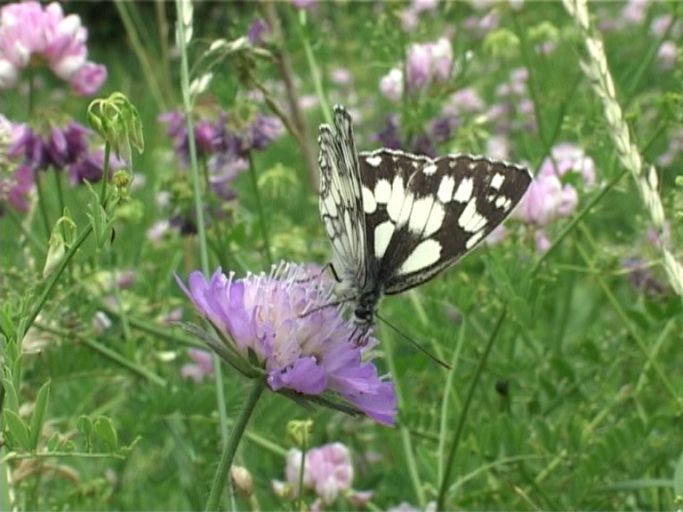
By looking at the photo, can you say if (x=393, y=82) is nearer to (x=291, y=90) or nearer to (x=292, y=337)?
(x=291, y=90)

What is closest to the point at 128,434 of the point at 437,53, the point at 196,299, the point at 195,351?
the point at 195,351

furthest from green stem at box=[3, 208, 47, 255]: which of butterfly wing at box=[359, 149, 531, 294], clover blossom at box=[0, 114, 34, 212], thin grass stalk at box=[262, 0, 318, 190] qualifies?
butterfly wing at box=[359, 149, 531, 294]

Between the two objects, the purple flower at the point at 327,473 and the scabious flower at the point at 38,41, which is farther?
the scabious flower at the point at 38,41

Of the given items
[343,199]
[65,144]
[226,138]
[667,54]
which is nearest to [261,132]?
[226,138]

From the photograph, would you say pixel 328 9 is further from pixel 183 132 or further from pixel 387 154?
pixel 387 154

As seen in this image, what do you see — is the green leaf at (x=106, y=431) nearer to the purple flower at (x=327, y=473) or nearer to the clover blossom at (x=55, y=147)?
the purple flower at (x=327, y=473)

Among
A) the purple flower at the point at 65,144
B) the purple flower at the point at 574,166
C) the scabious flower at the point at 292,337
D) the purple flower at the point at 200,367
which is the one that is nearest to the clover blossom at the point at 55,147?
the purple flower at the point at 65,144
